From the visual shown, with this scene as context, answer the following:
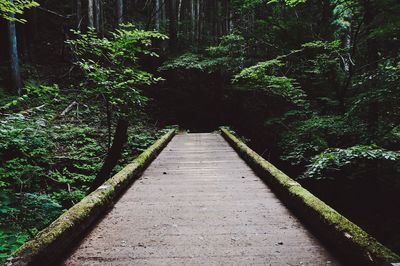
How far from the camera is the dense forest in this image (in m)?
6.04

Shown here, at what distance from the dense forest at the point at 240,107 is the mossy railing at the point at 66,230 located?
1.13 m

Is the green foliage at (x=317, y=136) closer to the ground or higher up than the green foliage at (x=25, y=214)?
higher up

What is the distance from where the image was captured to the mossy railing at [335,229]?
2303mm

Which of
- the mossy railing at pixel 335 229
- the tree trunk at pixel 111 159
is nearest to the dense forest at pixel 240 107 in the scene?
the tree trunk at pixel 111 159

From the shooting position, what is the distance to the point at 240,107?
18.4m

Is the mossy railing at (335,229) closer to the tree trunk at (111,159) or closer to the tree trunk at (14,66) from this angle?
the tree trunk at (111,159)

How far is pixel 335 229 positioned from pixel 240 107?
15.9m

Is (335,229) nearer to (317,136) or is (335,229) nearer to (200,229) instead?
(200,229)

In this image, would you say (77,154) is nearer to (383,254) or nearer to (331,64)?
(331,64)

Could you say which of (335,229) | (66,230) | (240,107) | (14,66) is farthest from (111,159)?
(14,66)

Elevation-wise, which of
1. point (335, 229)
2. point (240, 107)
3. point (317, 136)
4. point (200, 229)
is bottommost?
point (200, 229)

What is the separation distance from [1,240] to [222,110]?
1628cm

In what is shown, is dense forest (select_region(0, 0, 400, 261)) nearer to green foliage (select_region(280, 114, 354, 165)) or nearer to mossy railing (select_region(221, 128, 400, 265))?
green foliage (select_region(280, 114, 354, 165))

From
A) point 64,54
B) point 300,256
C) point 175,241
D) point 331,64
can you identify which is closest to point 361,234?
point 300,256
